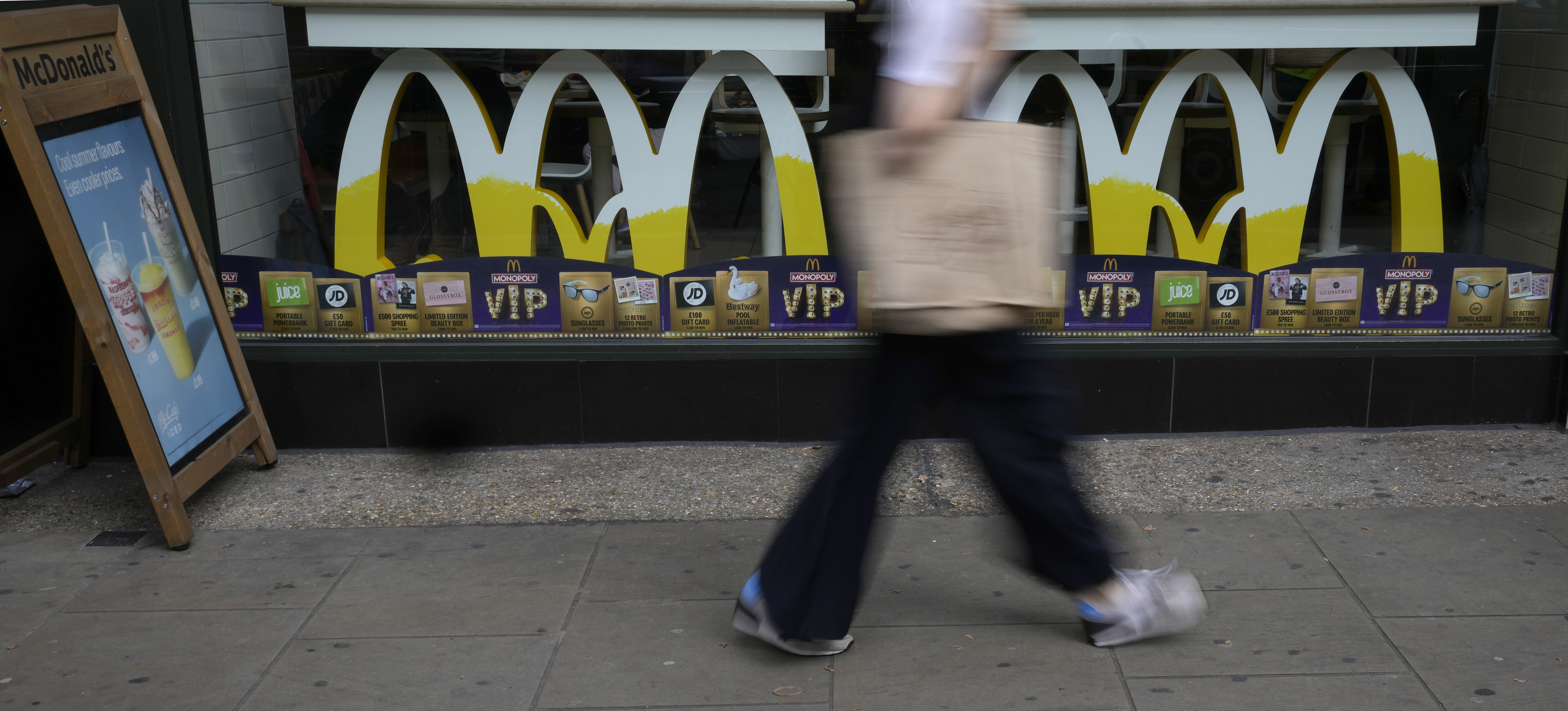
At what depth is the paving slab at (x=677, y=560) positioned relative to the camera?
3.62 meters

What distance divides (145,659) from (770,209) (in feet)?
8.57

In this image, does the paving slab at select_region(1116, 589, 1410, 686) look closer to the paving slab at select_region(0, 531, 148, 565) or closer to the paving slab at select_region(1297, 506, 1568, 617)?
the paving slab at select_region(1297, 506, 1568, 617)

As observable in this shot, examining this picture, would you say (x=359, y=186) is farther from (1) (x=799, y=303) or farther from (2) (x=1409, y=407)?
(2) (x=1409, y=407)

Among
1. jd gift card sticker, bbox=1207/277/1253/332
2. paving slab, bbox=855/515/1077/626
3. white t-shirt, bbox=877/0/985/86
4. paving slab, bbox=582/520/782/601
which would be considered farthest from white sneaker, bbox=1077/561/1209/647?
jd gift card sticker, bbox=1207/277/1253/332

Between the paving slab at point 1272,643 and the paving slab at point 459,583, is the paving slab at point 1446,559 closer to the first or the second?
the paving slab at point 1272,643

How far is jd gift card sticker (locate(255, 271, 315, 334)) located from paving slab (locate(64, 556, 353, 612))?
1.23m

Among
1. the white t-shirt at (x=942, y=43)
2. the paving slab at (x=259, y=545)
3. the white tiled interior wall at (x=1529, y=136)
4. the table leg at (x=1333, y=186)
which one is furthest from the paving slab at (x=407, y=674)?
the white tiled interior wall at (x=1529, y=136)

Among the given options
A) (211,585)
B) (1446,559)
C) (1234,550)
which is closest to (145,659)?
(211,585)

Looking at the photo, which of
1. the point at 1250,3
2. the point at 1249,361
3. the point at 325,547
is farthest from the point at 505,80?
Result: the point at 1249,361

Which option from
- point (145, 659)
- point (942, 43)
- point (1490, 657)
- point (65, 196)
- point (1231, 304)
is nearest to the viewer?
point (942, 43)

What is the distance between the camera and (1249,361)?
190 inches

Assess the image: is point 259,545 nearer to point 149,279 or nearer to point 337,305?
point 149,279

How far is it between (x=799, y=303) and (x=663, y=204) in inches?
25.6

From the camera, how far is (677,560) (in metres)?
3.84
